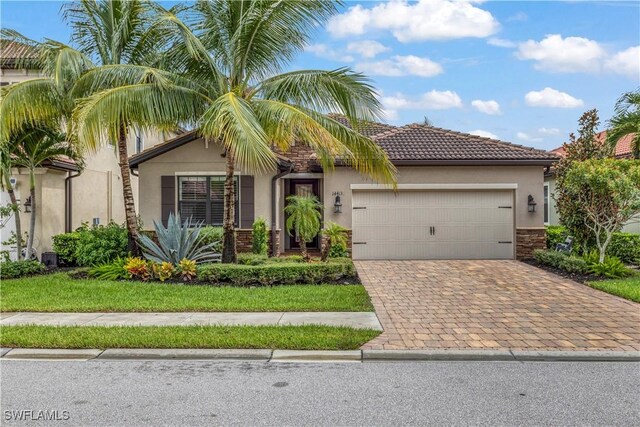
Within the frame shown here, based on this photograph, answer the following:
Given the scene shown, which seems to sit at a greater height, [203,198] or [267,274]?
[203,198]

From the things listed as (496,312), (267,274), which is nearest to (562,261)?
(496,312)

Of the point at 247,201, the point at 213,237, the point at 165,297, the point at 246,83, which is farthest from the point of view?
the point at 247,201

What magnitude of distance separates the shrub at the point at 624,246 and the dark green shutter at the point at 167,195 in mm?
13196

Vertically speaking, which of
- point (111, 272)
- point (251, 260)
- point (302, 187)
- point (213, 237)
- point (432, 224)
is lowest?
point (111, 272)

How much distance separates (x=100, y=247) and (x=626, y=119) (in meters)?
16.0

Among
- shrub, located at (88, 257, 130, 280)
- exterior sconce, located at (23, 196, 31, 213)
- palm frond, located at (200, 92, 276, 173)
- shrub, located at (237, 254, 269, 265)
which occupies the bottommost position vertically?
shrub, located at (88, 257, 130, 280)

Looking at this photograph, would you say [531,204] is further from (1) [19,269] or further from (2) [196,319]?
(1) [19,269]

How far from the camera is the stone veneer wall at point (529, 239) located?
1452cm

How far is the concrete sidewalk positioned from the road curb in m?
1.10

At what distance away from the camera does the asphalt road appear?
3965 millimetres

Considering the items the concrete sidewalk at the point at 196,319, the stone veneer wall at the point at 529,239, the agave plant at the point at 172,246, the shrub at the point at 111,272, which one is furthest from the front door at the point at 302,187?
the concrete sidewalk at the point at 196,319

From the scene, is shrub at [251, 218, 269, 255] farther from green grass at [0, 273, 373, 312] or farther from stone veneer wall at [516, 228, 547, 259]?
stone veneer wall at [516, 228, 547, 259]

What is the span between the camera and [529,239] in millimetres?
14547

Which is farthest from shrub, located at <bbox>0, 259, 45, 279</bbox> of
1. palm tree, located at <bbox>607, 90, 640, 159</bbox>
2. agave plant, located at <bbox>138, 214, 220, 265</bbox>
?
palm tree, located at <bbox>607, 90, 640, 159</bbox>
